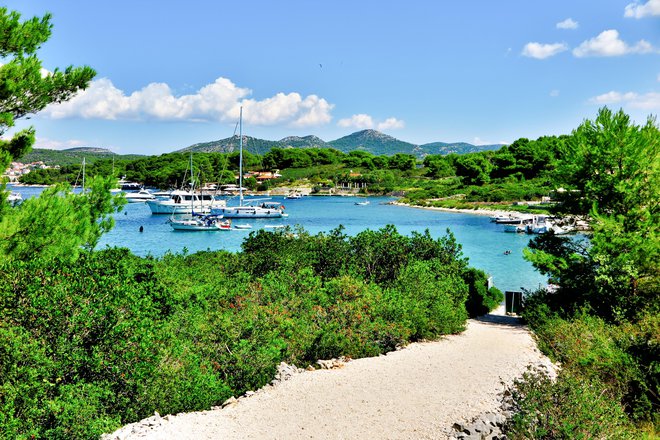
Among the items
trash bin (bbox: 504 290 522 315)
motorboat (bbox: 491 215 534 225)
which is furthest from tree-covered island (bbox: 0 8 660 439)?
motorboat (bbox: 491 215 534 225)

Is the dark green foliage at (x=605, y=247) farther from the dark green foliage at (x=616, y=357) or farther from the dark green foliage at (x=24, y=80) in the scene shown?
the dark green foliage at (x=24, y=80)

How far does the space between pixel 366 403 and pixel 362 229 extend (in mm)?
50591

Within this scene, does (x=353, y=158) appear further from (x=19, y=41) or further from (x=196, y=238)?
(x=19, y=41)

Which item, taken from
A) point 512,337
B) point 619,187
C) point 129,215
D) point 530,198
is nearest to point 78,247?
point 512,337

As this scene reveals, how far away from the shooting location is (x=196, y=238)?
48.8 m

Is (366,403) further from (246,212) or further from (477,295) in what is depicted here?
(246,212)

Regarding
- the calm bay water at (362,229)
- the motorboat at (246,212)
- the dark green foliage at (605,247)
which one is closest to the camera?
the dark green foliage at (605,247)

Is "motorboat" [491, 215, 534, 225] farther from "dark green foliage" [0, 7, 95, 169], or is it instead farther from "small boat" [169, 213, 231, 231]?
"dark green foliage" [0, 7, 95, 169]

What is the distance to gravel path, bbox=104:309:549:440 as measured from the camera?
6211 mm

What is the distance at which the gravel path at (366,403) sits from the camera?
6211mm

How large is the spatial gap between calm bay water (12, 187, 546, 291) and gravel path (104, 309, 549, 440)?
13298mm

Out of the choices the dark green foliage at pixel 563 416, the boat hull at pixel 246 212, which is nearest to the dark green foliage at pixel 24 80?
the dark green foliage at pixel 563 416

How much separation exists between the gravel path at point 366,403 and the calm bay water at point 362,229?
13.3m

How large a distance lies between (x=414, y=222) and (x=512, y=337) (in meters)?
53.8
